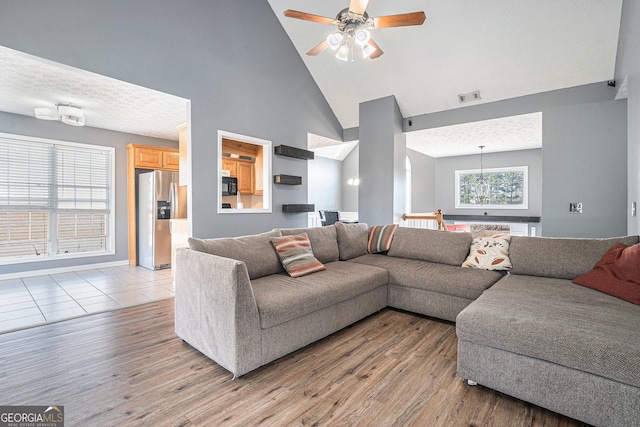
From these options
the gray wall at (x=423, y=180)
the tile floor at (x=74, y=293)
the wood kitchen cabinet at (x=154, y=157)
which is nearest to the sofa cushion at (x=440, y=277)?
the tile floor at (x=74, y=293)

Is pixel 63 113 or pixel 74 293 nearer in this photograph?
pixel 74 293

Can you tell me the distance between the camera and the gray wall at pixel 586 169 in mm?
3920

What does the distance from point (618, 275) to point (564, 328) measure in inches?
41.8

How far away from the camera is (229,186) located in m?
5.58

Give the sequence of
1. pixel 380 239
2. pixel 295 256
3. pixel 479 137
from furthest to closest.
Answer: pixel 479 137 → pixel 380 239 → pixel 295 256

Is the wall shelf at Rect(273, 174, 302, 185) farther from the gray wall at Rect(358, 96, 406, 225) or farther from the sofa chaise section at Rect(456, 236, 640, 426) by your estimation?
the sofa chaise section at Rect(456, 236, 640, 426)

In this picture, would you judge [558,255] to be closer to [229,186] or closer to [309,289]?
[309,289]

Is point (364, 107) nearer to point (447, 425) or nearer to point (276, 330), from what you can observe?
point (276, 330)

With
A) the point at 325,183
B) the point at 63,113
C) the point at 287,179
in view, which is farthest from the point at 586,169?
the point at 63,113

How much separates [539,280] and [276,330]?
2233mm

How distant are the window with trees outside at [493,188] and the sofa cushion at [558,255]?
17.8 ft

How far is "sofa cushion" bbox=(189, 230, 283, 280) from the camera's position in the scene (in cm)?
246

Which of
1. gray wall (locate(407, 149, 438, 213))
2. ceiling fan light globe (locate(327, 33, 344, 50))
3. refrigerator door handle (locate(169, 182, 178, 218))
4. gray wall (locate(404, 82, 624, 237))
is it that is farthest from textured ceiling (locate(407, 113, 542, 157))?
refrigerator door handle (locate(169, 182, 178, 218))

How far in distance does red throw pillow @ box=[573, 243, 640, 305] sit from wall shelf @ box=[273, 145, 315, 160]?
13.1ft
